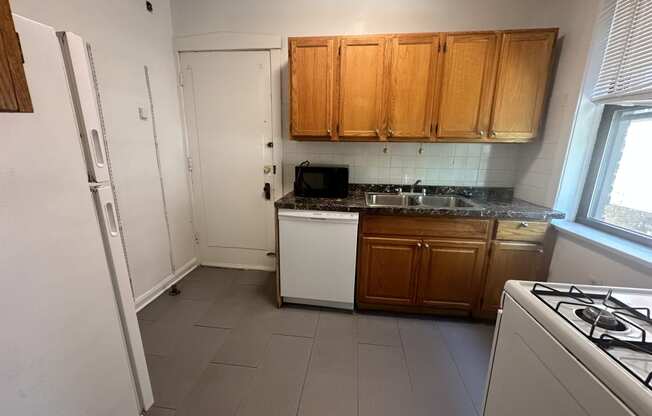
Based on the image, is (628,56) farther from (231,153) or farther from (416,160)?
(231,153)

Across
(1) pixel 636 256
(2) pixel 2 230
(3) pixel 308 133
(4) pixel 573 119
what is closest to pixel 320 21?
(3) pixel 308 133

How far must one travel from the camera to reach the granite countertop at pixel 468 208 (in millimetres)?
1884

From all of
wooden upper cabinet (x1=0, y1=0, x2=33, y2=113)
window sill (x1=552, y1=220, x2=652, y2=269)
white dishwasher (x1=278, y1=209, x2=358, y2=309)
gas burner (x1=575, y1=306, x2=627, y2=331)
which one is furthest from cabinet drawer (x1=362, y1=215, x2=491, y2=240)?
wooden upper cabinet (x1=0, y1=0, x2=33, y2=113)

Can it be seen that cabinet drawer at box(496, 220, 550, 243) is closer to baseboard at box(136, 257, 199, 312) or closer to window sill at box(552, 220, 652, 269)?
window sill at box(552, 220, 652, 269)

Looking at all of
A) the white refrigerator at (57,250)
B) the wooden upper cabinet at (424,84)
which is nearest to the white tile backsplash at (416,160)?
the wooden upper cabinet at (424,84)

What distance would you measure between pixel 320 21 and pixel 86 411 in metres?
2.99

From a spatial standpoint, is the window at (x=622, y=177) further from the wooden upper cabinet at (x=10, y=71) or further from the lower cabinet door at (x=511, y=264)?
the wooden upper cabinet at (x=10, y=71)

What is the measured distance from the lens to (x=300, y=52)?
208 cm

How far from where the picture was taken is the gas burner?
71 centimetres

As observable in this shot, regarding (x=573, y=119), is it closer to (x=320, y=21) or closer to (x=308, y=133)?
(x=308, y=133)

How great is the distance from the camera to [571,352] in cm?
66

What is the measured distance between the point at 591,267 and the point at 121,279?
2725 millimetres

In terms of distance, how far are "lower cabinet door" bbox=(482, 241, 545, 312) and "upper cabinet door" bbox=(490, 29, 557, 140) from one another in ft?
2.90

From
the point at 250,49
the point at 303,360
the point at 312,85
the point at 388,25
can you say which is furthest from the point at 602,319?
the point at 250,49
